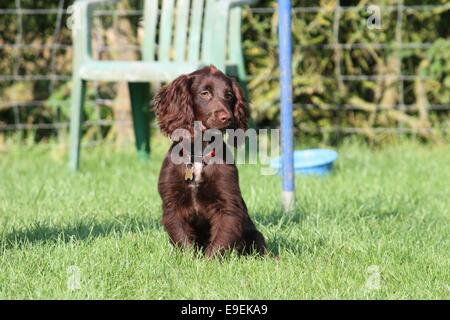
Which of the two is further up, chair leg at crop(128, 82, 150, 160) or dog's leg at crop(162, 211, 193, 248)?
chair leg at crop(128, 82, 150, 160)

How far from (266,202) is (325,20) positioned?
→ 2.98 m

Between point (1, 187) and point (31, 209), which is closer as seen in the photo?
point (31, 209)

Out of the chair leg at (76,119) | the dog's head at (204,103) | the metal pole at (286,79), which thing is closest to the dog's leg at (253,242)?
the dog's head at (204,103)

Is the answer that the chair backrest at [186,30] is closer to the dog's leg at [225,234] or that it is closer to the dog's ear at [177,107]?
the dog's ear at [177,107]

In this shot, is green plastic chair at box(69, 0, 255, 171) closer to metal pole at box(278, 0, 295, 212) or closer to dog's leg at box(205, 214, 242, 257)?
metal pole at box(278, 0, 295, 212)

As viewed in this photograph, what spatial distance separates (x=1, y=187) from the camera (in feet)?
18.4

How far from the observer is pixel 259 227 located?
424 centimetres

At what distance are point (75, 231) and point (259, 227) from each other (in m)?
0.81

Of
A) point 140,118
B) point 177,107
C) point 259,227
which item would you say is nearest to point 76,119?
point 140,118

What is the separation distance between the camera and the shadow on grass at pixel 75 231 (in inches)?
150

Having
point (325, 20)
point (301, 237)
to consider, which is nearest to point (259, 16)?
point (325, 20)

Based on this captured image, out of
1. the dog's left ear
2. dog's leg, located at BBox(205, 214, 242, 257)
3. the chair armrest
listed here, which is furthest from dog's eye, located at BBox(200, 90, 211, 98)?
the chair armrest

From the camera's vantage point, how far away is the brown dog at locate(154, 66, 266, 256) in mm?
3568
